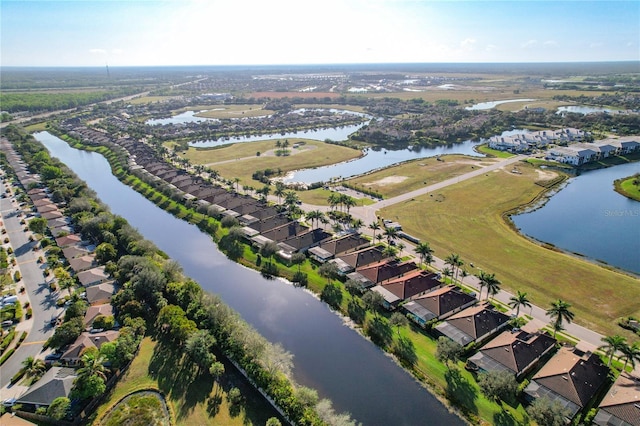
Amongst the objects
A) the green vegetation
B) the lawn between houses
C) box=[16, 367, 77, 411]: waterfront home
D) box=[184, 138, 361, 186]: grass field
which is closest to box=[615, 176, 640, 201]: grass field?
the green vegetation

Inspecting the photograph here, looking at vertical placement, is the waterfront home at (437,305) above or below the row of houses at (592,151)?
below

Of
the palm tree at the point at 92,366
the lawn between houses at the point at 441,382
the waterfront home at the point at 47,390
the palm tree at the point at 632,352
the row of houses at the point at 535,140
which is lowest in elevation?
the lawn between houses at the point at 441,382

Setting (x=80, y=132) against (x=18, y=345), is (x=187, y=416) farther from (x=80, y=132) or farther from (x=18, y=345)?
(x=80, y=132)

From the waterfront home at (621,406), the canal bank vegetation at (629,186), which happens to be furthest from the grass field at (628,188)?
the waterfront home at (621,406)

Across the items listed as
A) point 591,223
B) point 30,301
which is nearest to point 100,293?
point 30,301

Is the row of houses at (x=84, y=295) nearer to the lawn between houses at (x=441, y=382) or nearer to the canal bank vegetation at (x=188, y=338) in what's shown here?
the canal bank vegetation at (x=188, y=338)

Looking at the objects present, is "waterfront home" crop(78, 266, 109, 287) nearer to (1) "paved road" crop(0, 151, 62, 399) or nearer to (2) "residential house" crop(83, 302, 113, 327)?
(1) "paved road" crop(0, 151, 62, 399)

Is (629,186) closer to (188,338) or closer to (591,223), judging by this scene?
(591,223)
